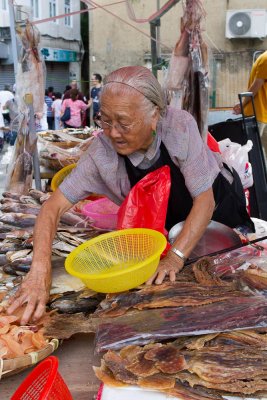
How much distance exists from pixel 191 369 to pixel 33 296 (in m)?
0.76

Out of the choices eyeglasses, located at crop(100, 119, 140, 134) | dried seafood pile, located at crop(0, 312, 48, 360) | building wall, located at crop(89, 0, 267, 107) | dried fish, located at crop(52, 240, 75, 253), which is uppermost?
building wall, located at crop(89, 0, 267, 107)

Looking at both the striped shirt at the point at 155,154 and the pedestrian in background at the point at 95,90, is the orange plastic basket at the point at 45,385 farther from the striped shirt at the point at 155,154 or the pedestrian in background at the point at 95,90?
the pedestrian in background at the point at 95,90

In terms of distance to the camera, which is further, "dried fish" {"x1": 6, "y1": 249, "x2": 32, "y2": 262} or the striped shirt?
"dried fish" {"x1": 6, "y1": 249, "x2": 32, "y2": 262}

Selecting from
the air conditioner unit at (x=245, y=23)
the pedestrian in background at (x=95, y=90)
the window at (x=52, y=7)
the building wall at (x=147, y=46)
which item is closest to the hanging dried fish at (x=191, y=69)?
the pedestrian in background at (x=95, y=90)

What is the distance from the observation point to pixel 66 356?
203 centimetres

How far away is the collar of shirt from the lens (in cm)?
240

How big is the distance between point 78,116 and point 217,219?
931 centimetres

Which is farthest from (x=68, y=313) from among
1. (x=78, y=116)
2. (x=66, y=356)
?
(x=78, y=116)

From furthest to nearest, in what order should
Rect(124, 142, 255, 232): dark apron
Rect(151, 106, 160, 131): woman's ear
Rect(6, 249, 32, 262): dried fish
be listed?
Rect(6, 249, 32, 262): dried fish < Rect(124, 142, 255, 232): dark apron < Rect(151, 106, 160, 131): woman's ear

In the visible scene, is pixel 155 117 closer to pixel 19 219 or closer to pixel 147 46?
pixel 19 219

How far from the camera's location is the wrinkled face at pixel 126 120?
6.90ft

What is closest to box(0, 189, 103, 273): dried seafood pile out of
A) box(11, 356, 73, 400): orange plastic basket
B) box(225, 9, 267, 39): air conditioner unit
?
box(11, 356, 73, 400): orange plastic basket

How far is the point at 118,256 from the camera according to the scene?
2.27 meters

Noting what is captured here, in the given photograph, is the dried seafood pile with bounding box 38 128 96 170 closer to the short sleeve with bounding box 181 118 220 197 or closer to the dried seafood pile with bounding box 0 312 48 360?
the short sleeve with bounding box 181 118 220 197
